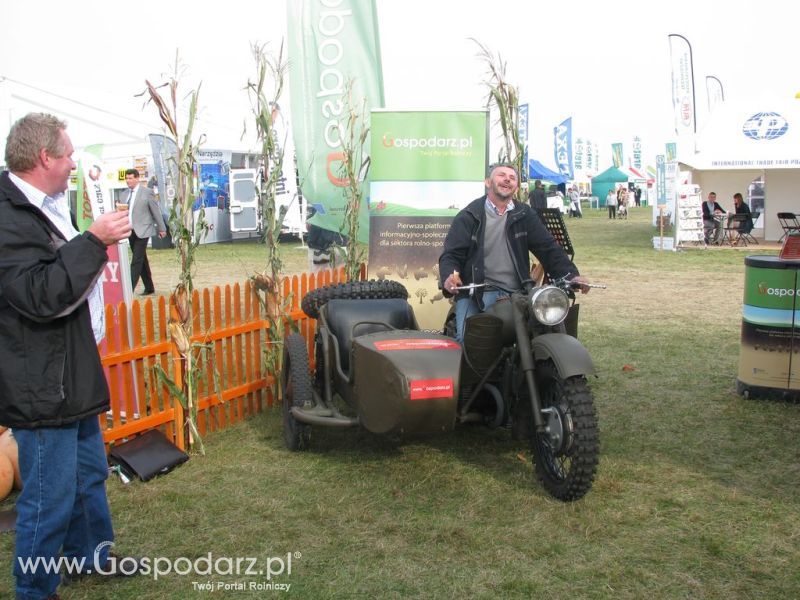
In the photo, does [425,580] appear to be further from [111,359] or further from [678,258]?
[678,258]

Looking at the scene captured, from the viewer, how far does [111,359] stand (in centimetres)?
460

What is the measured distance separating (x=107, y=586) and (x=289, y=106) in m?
5.65

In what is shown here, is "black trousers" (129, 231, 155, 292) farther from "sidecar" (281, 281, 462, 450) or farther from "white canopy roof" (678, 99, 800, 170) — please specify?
"white canopy roof" (678, 99, 800, 170)

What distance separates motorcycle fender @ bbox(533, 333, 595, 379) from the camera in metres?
3.82

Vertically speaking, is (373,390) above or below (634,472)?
above

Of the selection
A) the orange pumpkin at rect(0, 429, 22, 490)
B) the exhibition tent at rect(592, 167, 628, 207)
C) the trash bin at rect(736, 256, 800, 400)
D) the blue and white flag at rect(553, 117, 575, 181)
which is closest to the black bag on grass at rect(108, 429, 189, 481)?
the orange pumpkin at rect(0, 429, 22, 490)

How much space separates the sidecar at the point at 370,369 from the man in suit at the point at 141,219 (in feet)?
22.5

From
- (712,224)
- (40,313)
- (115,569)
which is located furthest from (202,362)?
(712,224)

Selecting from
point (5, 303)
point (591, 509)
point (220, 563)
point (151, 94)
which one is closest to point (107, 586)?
point (220, 563)

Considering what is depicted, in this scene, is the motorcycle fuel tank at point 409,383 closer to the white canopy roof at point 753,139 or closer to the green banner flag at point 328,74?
the green banner flag at point 328,74

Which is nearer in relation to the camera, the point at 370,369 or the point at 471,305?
the point at 370,369

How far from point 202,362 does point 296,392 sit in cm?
86

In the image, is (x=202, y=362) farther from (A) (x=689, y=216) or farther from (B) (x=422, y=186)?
(A) (x=689, y=216)

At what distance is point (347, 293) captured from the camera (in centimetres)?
518
